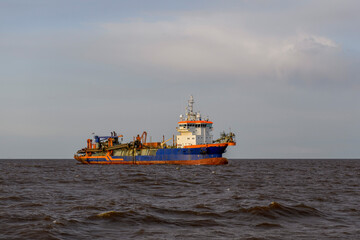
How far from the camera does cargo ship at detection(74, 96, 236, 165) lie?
7662 centimetres

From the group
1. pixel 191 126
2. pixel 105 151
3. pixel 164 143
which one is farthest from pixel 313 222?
pixel 105 151

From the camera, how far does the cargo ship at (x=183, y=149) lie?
3017 inches

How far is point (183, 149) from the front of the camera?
7819 cm

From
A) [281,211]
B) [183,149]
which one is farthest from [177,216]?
[183,149]

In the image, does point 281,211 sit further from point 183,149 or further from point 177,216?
point 183,149

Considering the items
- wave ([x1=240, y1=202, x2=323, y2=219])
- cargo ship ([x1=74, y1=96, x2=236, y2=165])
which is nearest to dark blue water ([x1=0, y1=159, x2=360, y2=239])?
wave ([x1=240, y1=202, x2=323, y2=219])

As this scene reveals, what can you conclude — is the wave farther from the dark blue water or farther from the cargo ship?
the cargo ship

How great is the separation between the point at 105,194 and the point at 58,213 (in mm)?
8635

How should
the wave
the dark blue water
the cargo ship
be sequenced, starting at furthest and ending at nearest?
the cargo ship → the wave → the dark blue water

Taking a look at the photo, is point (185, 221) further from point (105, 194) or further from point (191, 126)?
point (191, 126)

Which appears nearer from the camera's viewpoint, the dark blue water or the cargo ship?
the dark blue water

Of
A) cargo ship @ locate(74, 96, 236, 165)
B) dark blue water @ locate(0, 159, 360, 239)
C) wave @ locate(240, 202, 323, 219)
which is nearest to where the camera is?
dark blue water @ locate(0, 159, 360, 239)

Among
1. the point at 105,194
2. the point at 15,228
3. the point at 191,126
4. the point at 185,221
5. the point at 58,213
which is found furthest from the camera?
the point at 191,126

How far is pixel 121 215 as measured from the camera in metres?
20.1
